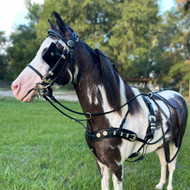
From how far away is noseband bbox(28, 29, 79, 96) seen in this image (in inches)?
47.9

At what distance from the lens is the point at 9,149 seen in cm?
348

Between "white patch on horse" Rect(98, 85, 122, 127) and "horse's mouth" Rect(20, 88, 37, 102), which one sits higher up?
"horse's mouth" Rect(20, 88, 37, 102)

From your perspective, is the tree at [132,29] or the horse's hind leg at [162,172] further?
the tree at [132,29]

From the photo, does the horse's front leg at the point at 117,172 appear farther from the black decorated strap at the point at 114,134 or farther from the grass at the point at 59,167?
the grass at the point at 59,167

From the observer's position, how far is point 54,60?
1.23m

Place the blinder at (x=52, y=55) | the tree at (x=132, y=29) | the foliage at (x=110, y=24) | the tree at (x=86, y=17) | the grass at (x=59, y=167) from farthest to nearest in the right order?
the tree at (x=132, y=29)
the foliage at (x=110, y=24)
the tree at (x=86, y=17)
the grass at (x=59, y=167)
the blinder at (x=52, y=55)

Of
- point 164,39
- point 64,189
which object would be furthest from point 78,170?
point 164,39

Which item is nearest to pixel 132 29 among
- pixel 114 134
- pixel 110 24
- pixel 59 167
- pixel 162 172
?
pixel 110 24

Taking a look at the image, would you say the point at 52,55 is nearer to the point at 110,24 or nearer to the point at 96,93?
the point at 96,93

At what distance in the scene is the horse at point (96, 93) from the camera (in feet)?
4.07

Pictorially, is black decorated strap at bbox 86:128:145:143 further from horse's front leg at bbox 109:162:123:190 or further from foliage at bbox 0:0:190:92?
foliage at bbox 0:0:190:92

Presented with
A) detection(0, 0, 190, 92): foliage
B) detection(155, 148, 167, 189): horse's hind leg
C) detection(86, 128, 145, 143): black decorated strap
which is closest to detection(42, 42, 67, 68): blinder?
detection(86, 128, 145, 143): black decorated strap

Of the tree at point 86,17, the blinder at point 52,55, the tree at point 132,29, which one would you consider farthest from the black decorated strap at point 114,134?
the tree at point 132,29

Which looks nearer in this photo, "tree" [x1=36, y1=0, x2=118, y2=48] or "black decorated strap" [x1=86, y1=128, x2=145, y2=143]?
"black decorated strap" [x1=86, y1=128, x2=145, y2=143]
